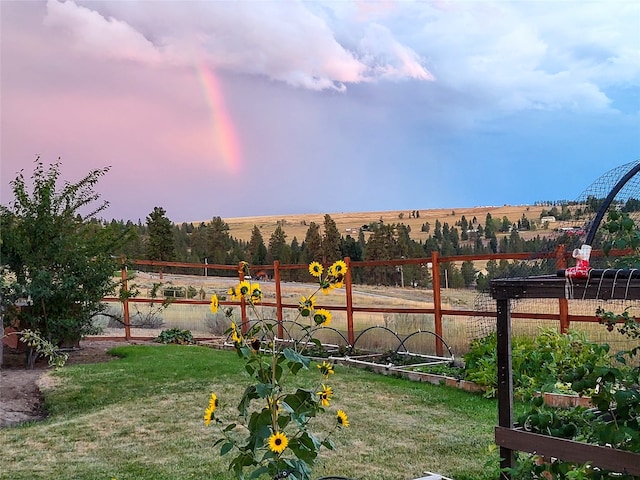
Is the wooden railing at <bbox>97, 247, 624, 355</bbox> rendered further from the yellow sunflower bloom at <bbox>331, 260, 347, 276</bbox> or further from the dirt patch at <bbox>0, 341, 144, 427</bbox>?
the yellow sunflower bloom at <bbox>331, 260, 347, 276</bbox>

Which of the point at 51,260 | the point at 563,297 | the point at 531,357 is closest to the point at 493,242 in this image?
the point at 531,357

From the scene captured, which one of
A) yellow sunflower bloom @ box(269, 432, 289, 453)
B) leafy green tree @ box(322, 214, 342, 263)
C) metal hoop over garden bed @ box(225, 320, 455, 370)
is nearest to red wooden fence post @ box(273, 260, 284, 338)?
metal hoop over garden bed @ box(225, 320, 455, 370)

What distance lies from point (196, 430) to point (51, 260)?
5.17m

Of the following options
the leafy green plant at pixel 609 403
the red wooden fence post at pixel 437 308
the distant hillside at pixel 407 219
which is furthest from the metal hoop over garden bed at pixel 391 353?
the distant hillside at pixel 407 219

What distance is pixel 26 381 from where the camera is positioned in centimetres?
737

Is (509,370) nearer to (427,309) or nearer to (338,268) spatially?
(338,268)

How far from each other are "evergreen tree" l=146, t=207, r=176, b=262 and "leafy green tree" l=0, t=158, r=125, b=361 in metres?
6.10

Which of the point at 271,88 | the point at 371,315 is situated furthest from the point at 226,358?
the point at 271,88

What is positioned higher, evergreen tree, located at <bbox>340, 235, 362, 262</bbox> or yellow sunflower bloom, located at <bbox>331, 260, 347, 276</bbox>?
evergreen tree, located at <bbox>340, 235, 362, 262</bbox>

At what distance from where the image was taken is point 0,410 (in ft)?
19.8

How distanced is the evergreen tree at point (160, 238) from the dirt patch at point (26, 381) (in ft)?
16.6

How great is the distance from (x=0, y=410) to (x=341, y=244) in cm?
983

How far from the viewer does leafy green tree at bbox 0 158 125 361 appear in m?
8.75

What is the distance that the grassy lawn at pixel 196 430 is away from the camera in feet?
12.6
